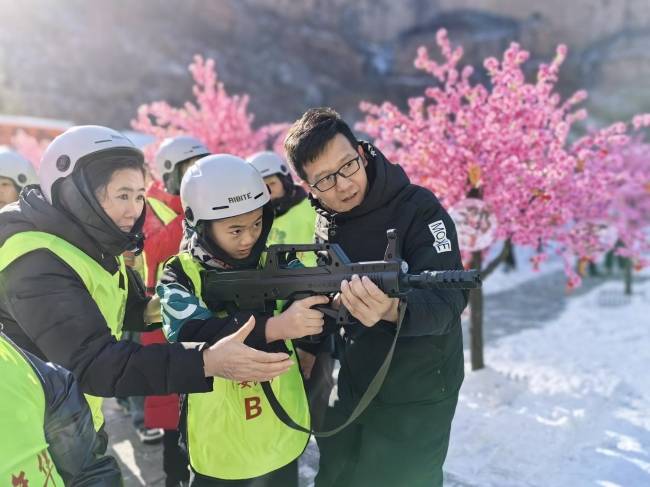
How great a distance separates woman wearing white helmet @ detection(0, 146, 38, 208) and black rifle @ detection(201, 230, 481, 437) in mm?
3036

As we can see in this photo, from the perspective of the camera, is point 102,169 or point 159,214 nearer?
point 102,169

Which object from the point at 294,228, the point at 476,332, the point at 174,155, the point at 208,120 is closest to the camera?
the point at 294,228

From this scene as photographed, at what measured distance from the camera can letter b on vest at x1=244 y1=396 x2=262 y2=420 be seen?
2096 millimetres

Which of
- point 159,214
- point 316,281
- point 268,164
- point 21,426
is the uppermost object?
point 268,164

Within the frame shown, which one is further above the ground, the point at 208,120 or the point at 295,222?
the point at 208,120

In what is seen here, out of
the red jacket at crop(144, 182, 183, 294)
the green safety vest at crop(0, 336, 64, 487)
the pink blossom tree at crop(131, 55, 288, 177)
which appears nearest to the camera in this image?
the green safety vest at crop(0, 336, 64, 487)

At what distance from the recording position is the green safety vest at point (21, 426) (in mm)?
1090

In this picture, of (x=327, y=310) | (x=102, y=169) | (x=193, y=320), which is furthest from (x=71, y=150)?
(x=327, y=310)

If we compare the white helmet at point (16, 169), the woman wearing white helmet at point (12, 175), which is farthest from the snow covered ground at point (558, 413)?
the white helmet at point (16, 169)

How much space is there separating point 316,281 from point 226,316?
384 mm

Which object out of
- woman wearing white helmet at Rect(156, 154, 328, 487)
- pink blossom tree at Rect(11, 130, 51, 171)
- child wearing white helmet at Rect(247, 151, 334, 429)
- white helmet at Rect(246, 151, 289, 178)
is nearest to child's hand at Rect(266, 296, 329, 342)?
woman wearing white helmet at Rect(156, 154, 328, 487)

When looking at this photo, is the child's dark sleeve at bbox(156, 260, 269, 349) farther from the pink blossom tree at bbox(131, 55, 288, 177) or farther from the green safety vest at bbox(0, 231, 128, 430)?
the pink blossom tree at bbox(131, 55, 288, 177)

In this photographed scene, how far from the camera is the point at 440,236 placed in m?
2.18

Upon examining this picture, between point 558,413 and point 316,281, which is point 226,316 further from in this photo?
point 558,413
